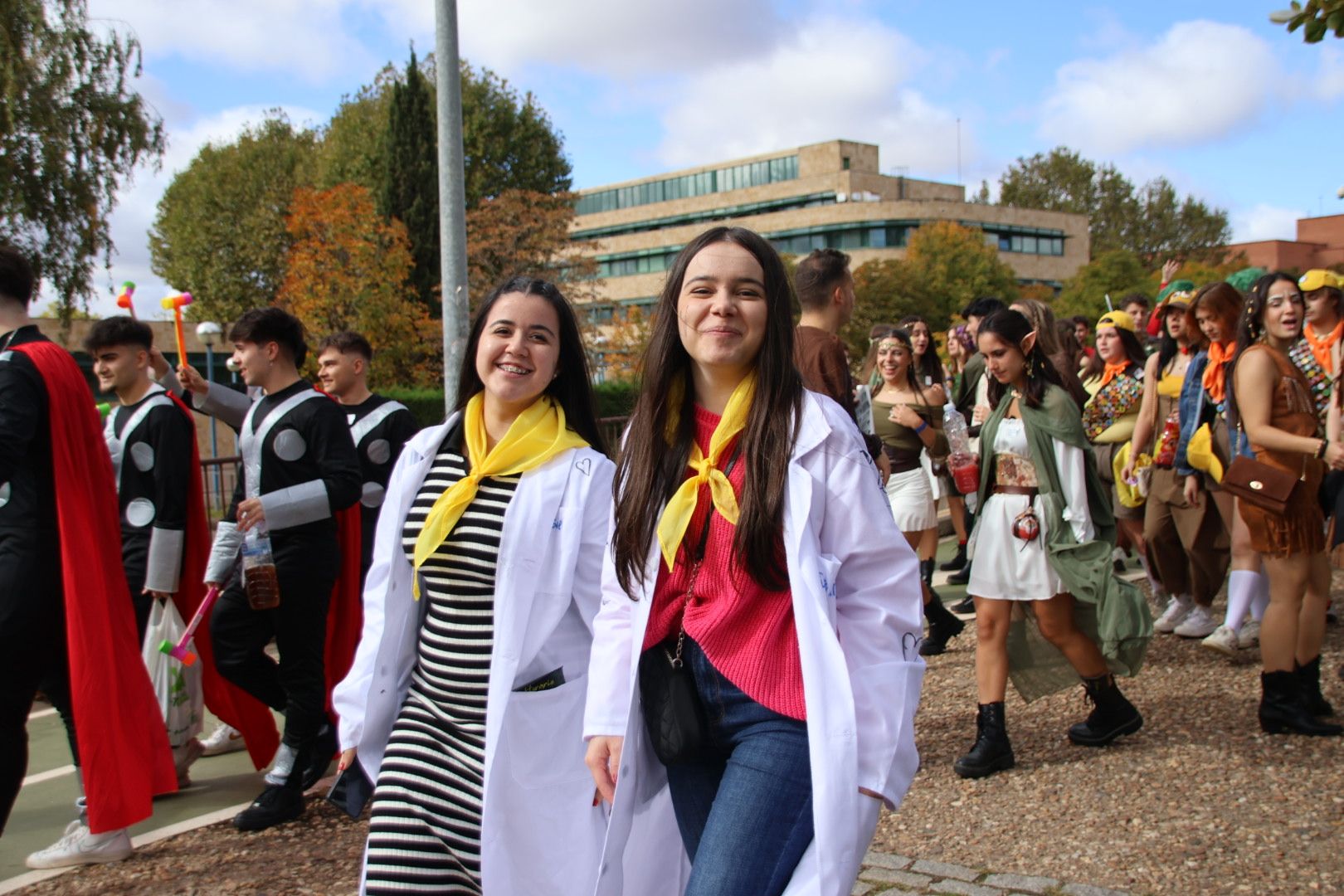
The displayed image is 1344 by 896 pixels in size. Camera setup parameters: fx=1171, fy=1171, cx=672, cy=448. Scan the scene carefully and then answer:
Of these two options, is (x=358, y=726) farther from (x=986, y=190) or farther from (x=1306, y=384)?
(x=986, y=190)

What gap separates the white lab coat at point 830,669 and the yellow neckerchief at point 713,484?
0.10 meters

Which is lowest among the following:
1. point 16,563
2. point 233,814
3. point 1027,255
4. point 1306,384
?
point 233,814

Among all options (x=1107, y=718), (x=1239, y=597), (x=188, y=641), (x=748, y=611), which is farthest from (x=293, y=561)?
(x=1239, y=597)

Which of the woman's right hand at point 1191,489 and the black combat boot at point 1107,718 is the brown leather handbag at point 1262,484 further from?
the woman's right hand at point 1191,489

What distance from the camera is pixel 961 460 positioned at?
584 centimetres

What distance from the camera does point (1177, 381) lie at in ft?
25.5

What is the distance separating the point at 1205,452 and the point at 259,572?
504 centimetres

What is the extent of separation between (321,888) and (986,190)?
97674 mm

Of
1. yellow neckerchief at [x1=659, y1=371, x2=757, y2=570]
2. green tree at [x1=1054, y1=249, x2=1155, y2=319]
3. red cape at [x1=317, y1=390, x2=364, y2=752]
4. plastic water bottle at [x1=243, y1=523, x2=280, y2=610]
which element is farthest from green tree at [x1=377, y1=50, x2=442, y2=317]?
yellow neckerchief at [x1=659, y1=371, x2=757, y2=570]

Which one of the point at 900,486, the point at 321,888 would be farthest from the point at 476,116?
the point at 321,888

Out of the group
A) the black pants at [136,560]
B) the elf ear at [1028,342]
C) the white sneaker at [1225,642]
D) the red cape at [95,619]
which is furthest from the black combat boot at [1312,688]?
the black pants at [136,560]

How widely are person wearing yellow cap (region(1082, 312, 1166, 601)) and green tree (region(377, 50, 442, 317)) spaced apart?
111 feet

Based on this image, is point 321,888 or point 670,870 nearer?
point 670,870

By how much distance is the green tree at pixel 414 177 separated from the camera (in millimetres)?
40812
